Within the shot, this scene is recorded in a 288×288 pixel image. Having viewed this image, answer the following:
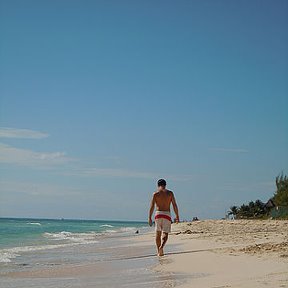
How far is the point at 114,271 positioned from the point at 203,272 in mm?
1900

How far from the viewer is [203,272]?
7.85 meters

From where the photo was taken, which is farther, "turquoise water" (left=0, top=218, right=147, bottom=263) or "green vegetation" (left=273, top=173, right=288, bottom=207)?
"green vegetation" (left=273, top=173, right=288, bottom=207)

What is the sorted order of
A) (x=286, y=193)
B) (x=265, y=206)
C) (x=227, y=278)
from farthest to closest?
(x=265, y=206), (x=286, y=193), (x=227, y=278)

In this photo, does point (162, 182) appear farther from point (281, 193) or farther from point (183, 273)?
point (281, 193)

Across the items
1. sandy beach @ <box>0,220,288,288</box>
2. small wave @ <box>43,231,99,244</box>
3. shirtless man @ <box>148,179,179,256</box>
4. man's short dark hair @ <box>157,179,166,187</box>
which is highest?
man's short dark hair @ <box>157,179,166,187</box>

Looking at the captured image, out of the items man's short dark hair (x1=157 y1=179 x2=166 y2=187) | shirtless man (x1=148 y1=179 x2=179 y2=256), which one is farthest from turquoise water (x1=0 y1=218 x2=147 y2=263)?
man's short dark hair (x1=157 y1=179 x2=166 y2=187)

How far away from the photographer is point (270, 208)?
5803 centimetres

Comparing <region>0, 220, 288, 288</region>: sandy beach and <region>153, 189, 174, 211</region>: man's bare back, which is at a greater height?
<region>153, 189, 174, 211</region>: man's bare back

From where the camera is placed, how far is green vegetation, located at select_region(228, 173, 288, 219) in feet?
151

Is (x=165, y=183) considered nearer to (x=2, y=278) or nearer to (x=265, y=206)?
(x=2, y=278)

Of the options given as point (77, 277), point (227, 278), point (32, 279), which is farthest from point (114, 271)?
point (227, 278)

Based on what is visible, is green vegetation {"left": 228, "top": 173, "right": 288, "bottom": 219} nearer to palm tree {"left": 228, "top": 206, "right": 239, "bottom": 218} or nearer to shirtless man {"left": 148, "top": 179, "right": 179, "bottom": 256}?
palm tree {"left": 228, "top": 206, "right": 239, "bottom": 218}

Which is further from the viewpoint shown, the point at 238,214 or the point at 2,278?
the point at 238,214

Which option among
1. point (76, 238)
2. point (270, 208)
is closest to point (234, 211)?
point (270, 208)
